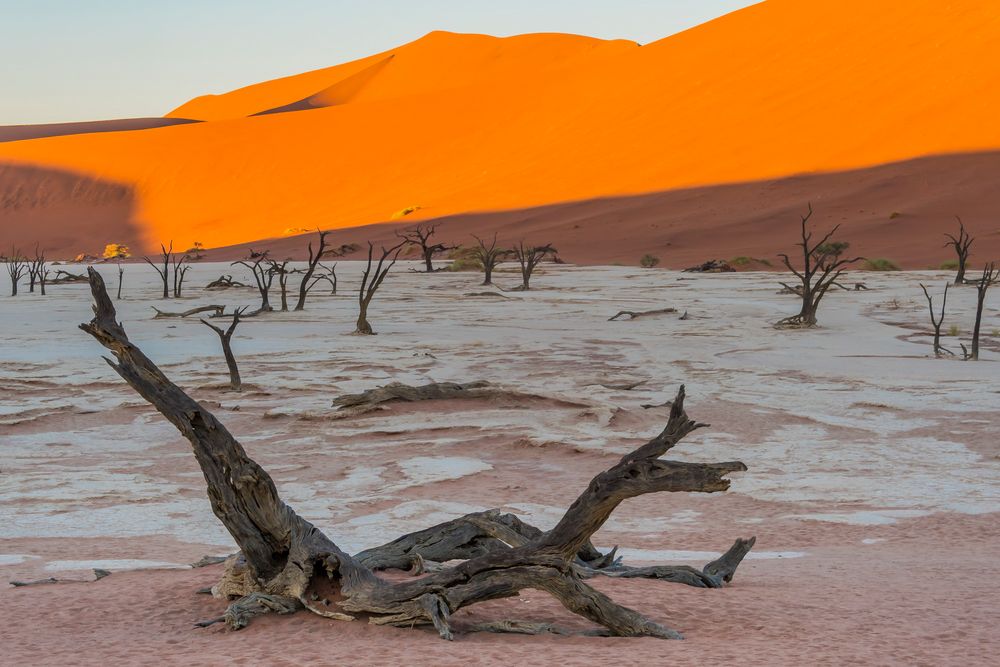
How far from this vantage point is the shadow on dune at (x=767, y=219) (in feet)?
97.2

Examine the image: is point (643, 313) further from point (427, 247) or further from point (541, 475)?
point (427, 247)

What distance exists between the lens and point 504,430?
7.66 meters

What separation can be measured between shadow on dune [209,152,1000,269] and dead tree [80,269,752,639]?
2414 centimetres

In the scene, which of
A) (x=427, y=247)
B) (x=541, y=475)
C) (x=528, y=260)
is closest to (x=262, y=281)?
(x=528, y=260)

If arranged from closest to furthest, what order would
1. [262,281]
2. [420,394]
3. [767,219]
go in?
1. [420,394]
2. [262,281]
3. [767,219]

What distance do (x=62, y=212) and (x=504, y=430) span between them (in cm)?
5904

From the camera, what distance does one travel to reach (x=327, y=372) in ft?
33.3

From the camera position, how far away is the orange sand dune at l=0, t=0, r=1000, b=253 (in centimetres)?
4066

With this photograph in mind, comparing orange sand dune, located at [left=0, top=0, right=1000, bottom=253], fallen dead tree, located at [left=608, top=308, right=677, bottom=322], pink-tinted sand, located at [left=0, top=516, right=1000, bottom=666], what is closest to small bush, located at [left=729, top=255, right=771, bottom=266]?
fallen dead tree, located at [left=608, top=308, right=677, bottom=322]

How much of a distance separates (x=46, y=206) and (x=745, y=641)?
65160 mm

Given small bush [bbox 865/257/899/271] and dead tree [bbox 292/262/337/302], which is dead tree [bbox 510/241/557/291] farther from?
small bush [bbox 865/257/899/271]

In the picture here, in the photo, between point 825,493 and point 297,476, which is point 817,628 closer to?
point 825,493

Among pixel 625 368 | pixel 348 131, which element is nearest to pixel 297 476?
pixel 625 368

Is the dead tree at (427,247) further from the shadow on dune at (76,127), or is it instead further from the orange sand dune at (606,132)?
the shadow on dune at (76,127)
